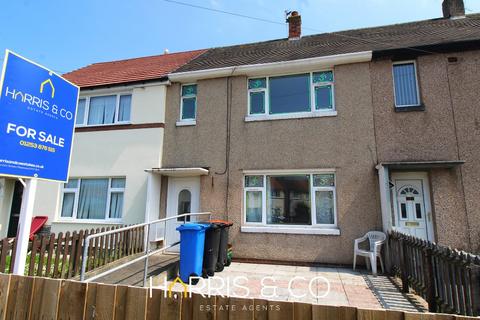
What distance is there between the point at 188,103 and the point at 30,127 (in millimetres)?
6669

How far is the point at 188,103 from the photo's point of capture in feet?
31.3

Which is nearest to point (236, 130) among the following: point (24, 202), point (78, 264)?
point (78, 264)

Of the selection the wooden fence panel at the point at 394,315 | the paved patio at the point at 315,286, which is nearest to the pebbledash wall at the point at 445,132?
the paved patio at the point at 315,286

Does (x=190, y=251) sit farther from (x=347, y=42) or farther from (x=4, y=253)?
(x=347, y=42)

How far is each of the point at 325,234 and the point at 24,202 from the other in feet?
21.7

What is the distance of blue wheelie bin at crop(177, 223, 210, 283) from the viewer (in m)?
5.43

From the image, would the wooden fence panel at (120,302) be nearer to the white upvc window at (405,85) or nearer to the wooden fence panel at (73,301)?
the wooden fence panel at (73,301)

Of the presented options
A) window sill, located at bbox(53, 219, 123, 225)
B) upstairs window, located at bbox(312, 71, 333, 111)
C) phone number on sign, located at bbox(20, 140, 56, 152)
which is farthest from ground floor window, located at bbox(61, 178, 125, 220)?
upstairs window, located at bbox(312, 71, 333, 111)

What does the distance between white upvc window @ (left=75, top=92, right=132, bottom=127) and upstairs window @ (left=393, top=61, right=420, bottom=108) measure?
872cm

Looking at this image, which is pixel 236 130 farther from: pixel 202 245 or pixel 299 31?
pixel 299 31

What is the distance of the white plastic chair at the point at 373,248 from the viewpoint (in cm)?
649

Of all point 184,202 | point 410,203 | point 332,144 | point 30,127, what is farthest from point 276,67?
point 30,127

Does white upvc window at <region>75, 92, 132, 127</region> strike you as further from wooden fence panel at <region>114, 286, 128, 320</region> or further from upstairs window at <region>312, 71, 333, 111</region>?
wooden fence panel at <region>114, 286, 128, 320</region>

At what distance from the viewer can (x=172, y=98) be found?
9562mm
